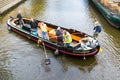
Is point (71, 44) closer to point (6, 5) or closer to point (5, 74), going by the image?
point (5, 74)

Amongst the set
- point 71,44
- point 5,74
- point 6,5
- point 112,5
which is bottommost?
point 6,5

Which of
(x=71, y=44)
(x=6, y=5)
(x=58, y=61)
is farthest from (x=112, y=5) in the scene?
(x=6, y=5)

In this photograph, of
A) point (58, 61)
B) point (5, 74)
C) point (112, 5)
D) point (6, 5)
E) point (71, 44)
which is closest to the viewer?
point (5, 74)

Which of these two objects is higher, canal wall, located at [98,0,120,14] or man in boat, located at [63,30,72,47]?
man in boat, located at [63,30,72,47]

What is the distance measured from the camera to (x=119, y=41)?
59.0 feet

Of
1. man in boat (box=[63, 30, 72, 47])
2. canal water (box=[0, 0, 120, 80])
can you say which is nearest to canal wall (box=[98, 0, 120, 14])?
canal water (box=[0, 0, 120, 80])

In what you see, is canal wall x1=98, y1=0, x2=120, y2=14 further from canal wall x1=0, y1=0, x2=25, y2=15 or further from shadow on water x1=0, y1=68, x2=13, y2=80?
shadow on water x1=0, y1=68, x2=13, y2=80

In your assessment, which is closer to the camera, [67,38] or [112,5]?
[67,38]

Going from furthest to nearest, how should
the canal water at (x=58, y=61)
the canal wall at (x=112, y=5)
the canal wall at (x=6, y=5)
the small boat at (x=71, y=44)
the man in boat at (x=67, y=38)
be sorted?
the canal wall at (x=6, y=5) → the canal wall at (x=112, y=5) → the man in boat at (x=67, y=38) → the small boat at (x=71, y=44) → the canal water at (x=58, y=61)

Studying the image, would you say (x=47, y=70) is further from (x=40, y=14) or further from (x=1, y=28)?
(x=40, y=14)

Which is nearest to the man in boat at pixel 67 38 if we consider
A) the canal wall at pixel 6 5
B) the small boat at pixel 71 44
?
the small boat at pixel 71 44

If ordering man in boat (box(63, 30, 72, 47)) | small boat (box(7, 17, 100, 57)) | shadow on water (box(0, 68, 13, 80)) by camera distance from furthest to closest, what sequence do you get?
man in boat (box(63, 30, 72, 47)), small boat (box(7, 17, 100, 57)), shadow on water (box(0, 68, 13, 80))

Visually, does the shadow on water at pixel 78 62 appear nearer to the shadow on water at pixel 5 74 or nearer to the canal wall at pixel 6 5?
the shadow on water at pixel 5 74

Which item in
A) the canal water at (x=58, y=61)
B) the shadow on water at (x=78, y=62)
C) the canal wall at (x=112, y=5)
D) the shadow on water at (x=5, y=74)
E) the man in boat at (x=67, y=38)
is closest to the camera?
→ the shadow on water at (x=5, y=74)
